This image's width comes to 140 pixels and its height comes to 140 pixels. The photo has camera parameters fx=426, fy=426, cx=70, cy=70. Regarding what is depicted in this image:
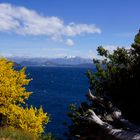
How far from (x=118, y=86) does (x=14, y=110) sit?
10.3 metres

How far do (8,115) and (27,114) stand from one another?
165cm

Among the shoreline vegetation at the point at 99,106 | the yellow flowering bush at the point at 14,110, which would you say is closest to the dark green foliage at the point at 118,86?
the shoreline vegetation at the point at 99,106

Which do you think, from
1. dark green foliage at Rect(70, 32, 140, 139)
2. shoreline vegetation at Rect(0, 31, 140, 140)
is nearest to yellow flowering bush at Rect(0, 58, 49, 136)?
shoreline vegetation at Rect(0, 31, 140, 140)

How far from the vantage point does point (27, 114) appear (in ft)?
108

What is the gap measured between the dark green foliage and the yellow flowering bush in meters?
2.81

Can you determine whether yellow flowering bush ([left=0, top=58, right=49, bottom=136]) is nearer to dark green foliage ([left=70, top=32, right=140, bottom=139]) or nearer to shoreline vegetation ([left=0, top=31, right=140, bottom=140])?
shoreline vegetation ([left=0, top=31, right=140, bottom=140])

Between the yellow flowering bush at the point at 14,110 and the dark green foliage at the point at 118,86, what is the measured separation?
2807 mm

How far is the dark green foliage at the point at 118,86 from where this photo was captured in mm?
23531

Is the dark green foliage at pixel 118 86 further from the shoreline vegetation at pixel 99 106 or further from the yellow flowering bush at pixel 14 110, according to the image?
the yellow flowering bush at pixel 14 110

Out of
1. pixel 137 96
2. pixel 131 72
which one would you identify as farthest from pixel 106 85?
pixel 137 96

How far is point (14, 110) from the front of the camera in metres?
33.1

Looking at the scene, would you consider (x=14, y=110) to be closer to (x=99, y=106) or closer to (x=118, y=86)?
(x=99, y=106)

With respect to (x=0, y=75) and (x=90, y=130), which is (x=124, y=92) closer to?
(x=90, y=130)

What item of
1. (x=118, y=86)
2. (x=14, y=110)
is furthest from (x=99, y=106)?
(x=14, y=110)
